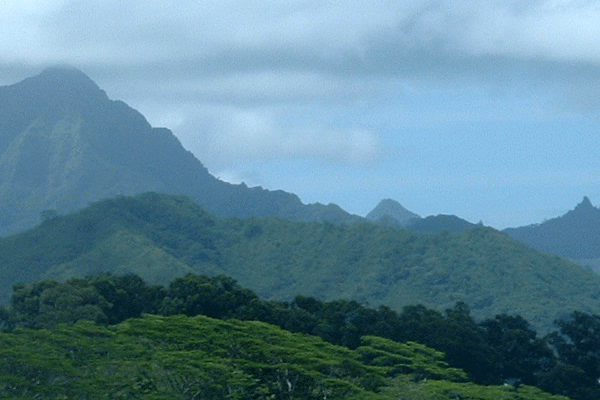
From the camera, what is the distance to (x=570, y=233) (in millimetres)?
182000

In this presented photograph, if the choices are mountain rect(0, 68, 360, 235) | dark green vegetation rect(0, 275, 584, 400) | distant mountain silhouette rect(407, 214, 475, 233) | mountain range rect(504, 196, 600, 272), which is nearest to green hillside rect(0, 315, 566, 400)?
dark green vegetation rect(0, 275, 584, 400)

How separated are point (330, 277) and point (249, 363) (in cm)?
7329

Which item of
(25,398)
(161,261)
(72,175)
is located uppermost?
(72,175)

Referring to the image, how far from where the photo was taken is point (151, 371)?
27.2m

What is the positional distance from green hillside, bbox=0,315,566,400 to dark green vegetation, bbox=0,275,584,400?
0.03m

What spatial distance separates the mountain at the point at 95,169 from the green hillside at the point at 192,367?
446ft

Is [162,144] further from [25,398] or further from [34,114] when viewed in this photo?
[25,398]

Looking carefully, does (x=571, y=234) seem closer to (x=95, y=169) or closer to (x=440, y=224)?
(x=440, y=224)

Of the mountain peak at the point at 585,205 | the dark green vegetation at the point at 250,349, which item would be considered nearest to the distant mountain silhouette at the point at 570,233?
the mountain peak at the point at 585,205

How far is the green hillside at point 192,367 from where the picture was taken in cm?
2583

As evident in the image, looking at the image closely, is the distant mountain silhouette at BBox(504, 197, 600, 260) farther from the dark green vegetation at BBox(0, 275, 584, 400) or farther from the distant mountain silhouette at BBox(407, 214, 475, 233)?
the dark green vegetation at BBox(0, 275, 584, 400)

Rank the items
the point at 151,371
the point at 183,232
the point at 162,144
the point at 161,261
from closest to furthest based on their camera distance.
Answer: the point at 151,371
the point at 161,261
the point at 183,232
the point at 162,144

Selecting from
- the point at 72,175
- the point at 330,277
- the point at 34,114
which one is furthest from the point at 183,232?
the point at 34,114

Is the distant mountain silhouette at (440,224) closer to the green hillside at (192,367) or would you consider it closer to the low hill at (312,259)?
the low hill at (312,259)
